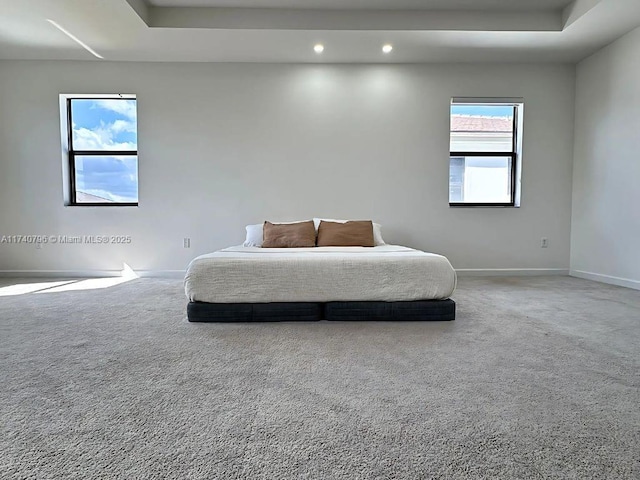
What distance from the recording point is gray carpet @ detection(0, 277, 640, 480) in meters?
1.17

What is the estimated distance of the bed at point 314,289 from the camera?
109 inches

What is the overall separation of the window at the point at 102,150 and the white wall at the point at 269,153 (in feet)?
0.56

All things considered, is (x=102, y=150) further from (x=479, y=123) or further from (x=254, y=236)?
(x=479, y=123)

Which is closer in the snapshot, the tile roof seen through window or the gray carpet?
the gray carpet

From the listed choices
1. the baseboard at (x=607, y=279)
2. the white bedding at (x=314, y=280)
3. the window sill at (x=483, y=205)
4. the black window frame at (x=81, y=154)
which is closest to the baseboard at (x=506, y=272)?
the baseboard at (x=607, y=279)

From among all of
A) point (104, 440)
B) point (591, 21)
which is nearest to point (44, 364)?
point (104, 440)

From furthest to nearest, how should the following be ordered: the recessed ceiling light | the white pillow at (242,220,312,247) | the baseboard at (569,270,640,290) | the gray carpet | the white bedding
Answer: the white pillow at (242,220,312,247), the baseboard at (569,270,640,290), the recessed ceiling light, the white bedding, the gray carpet

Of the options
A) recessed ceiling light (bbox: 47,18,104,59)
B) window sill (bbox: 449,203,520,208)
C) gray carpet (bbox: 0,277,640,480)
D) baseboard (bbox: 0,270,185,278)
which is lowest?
baseboard (bbox: 0,270,185,278)

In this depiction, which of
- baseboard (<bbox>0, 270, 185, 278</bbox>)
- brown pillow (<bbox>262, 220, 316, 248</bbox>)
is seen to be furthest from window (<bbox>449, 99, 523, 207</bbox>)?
baseboard (<bbox>0, 270, 185, 278</bbox>)

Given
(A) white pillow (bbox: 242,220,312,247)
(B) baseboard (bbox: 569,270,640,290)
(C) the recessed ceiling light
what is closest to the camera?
(C) the recessed ceiling light

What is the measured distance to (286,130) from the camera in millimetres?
4934

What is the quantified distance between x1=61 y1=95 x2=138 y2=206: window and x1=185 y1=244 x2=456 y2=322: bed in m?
2.92

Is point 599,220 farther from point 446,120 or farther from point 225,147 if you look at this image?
point 225,147

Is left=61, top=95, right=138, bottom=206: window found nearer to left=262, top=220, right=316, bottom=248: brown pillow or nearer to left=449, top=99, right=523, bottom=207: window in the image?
left=262, top=220, right=316, bottom=248: brown pillow
